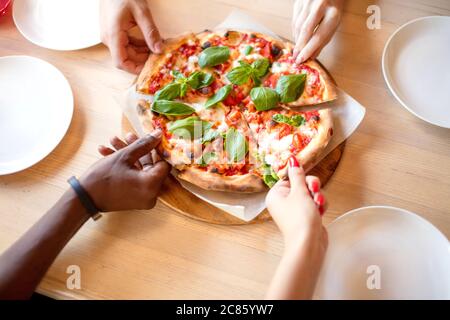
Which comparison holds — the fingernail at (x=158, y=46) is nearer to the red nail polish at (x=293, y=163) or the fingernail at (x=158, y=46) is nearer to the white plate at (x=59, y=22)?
the white plate at (x=59, y=22)

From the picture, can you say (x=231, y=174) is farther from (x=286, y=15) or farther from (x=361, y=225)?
(x=286, y=15)

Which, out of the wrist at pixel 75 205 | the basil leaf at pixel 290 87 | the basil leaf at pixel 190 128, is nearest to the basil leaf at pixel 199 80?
the basil leaf at pixel 190 128

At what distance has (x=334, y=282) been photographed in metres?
1.20

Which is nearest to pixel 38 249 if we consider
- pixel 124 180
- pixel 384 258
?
pixel 124 180

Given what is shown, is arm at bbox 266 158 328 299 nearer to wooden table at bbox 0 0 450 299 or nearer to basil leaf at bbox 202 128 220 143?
wooden table at bbox 0 0 450 299

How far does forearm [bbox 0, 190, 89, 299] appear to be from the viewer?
1.13 metres

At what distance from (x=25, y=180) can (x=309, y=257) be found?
1.01 meters

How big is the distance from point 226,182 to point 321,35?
629 millimetres

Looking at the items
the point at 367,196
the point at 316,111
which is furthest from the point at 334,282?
the point at 316,111

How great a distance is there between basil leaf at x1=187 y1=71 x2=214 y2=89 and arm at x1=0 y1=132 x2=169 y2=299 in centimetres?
27

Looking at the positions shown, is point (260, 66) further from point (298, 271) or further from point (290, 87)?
point (298, 271)

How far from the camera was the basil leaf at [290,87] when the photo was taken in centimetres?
147

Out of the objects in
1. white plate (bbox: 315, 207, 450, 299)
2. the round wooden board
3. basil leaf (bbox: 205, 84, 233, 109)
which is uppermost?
basil leaf (bbox: 205, 84, 233, 109)

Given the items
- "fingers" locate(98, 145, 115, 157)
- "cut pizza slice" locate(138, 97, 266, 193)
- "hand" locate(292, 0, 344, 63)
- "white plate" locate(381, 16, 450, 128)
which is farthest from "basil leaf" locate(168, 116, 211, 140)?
"white plate" locate(381, 16, 450, 128)
